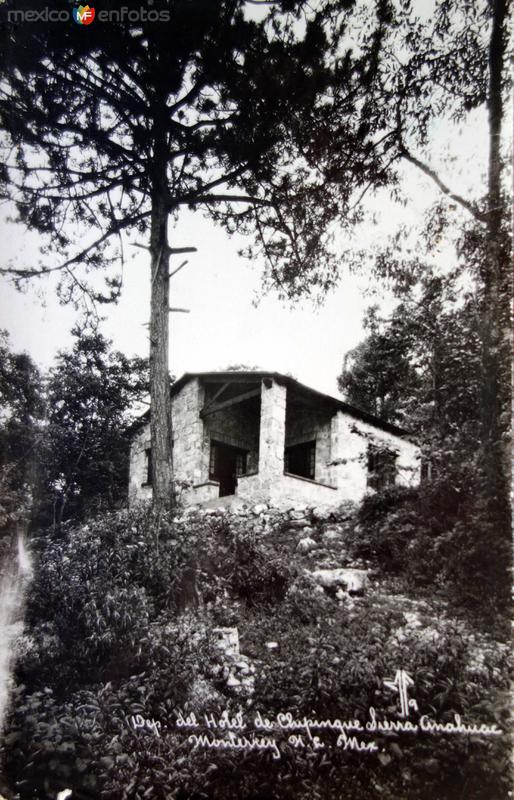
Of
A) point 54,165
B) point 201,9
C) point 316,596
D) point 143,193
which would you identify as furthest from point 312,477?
point 201,9

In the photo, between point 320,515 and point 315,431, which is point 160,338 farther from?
point 315,431

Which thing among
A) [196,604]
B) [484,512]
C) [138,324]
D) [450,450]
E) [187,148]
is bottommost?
[196,604]

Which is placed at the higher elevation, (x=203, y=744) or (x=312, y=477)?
(x=312, y=477)

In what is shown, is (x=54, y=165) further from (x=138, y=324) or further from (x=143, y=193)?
(x=138, y=324)

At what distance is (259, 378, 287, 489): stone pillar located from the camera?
8.29 metres

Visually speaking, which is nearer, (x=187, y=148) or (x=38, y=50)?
(x=38, y=50)

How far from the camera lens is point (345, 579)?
4.39 m

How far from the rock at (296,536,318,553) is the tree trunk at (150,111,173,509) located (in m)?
1.61

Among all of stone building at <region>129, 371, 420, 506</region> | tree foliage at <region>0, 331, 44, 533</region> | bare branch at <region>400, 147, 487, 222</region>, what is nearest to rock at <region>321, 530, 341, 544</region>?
stone building at <region>129, 371, 420, 506</region>

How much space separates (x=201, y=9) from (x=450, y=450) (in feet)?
13.2

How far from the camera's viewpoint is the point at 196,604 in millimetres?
4191

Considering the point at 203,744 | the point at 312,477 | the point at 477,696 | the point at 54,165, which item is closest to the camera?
the point at 477,696

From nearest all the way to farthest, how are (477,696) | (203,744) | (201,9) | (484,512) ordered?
(477,696), (203,744), (484,512), (201,9)

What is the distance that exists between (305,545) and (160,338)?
2.91 meters
